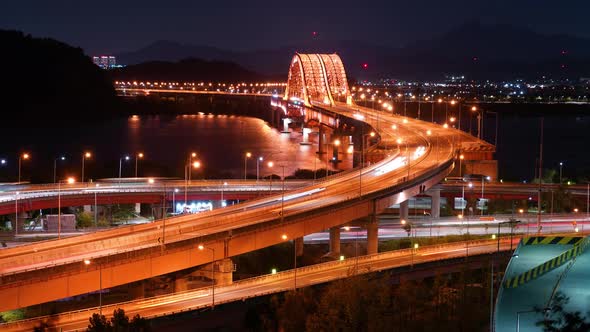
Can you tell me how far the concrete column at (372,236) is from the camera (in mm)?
24062

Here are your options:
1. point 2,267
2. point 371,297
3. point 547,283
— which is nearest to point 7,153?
point 2,267

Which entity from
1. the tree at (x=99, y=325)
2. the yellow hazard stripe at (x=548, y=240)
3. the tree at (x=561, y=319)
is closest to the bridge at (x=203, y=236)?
the tree at (x=99, y=325)

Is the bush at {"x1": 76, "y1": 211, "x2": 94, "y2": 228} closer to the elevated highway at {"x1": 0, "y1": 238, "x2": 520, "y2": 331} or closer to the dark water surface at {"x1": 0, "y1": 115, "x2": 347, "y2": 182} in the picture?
the dark water surface at {"x1": 0, "y1": 115, "x2": 347, "y2": 182}

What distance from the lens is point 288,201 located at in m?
24.9

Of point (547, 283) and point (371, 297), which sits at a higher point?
point (547, 283)

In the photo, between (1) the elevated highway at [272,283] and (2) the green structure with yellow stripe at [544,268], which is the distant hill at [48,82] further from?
(2) the green structure with yellow stripe at [544,268]

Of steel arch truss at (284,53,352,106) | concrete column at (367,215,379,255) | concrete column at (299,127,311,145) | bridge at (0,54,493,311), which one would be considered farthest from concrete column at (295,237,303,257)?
steel arch truss at (284,53,352,106)

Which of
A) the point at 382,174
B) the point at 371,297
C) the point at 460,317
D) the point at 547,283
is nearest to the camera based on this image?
the point at 547,283

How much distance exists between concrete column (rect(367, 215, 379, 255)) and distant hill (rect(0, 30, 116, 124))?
70319 mm

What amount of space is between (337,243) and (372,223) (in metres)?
1.13

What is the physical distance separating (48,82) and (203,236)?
83273 mm

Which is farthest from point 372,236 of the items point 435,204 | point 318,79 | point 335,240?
point 318,79

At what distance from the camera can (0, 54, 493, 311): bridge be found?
52.6 ft

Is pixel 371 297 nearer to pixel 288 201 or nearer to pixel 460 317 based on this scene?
pixel 460 317
